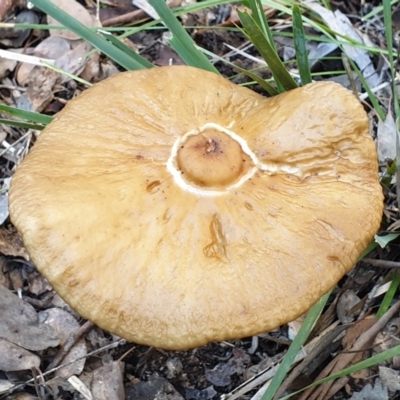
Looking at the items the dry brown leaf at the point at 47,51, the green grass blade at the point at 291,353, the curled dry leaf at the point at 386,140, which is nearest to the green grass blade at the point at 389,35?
the curled dry leaf at the point at 386,140

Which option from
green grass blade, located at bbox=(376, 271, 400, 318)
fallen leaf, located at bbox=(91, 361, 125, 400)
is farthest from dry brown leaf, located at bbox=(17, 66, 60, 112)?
green grass blade, located at bbox=(376, 271, 400, 318)

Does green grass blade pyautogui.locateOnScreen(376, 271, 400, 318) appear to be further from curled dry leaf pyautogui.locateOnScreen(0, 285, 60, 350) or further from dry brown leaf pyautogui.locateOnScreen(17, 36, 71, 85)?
dry brown leaf pyautogui.locateOnScreen(17, 36, 71, 85)

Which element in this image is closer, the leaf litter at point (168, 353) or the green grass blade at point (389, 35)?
the leaf litter at point (168, 353)

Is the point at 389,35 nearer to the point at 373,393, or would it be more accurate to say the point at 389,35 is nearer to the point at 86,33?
the point at 86,33

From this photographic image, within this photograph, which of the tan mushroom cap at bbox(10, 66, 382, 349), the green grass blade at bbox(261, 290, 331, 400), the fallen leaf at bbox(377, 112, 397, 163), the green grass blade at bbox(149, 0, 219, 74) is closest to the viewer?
the tan mushroom cap at bbox(10, 66, 382, 349)

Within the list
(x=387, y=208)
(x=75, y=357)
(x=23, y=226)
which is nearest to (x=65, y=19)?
(x=23, y=226)

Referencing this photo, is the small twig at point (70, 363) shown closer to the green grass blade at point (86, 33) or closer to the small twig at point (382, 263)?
the small twig at point (382, 263)
